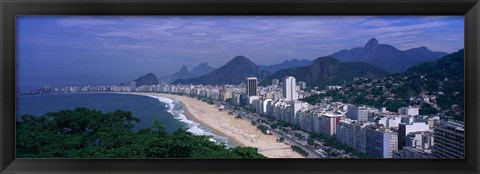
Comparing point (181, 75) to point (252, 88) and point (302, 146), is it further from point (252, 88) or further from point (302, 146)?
Result: point (302, 146)

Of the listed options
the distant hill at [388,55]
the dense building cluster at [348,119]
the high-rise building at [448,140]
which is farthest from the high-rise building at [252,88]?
the high-rise building at [448,140]

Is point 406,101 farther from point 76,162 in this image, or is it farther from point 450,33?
point 76,162

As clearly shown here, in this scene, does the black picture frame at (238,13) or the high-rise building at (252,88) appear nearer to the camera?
the black picture frame at (238,13)

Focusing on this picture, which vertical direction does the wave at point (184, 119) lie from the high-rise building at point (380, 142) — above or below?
above

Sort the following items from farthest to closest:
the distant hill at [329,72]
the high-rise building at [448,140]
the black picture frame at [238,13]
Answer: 1. the distant hill at [329,72]
2. the high-rise building at [448,140]
3. the black picture frame at [238,13]

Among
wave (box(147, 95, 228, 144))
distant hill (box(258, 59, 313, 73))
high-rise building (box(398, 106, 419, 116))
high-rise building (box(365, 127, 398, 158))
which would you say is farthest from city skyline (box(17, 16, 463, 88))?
high-rise building (box(365, 127, 398, 158))

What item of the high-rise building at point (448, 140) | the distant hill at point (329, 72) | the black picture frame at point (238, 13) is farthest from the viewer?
the distant hill at point (329, 72)

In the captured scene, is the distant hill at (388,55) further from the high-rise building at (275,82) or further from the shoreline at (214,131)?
the shoreline at (214,131)

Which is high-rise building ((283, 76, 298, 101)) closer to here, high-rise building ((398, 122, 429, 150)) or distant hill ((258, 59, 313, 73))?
distant hill ((258, 59, 313, 73))
